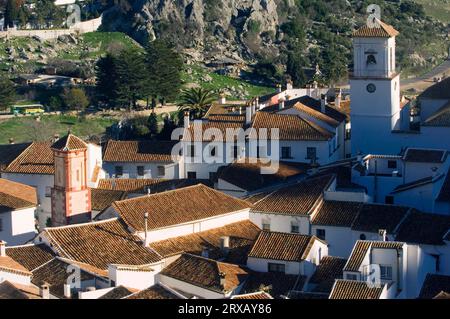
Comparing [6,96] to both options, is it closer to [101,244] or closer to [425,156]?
[425,156]

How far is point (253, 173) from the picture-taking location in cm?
4881

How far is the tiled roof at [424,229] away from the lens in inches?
1610

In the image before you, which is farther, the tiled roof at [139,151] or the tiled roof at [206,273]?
the tiled roof at [139,151]

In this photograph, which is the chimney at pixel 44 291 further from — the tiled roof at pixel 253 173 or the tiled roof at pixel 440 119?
the tiled roof at pixel 440 119

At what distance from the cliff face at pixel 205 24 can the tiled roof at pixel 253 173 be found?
114 ft

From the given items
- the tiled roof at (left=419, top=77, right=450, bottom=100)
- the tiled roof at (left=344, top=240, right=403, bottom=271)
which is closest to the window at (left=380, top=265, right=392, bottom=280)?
the tiled roof at (left=344, top=240, right=403, bottom=271)

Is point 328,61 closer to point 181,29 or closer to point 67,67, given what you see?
point 181,29

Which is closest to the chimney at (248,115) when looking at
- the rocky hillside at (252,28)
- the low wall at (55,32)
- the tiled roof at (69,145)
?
the tiled roof at (69,145)

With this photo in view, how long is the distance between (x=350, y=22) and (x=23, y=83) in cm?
2842

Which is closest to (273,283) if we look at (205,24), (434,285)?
(434,285)

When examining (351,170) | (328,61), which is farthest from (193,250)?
→ (328,61)

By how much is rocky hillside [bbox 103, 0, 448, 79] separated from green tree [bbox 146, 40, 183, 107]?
11.1 meters

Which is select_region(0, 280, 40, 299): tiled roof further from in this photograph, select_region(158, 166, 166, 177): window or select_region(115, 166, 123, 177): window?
select_region(115, 166, 123, 177): window

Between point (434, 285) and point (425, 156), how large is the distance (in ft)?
32.4
